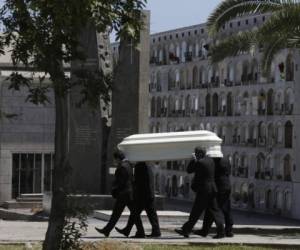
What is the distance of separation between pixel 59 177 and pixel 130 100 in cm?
1356

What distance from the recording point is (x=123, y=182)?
51.1 ft

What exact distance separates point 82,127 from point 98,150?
0.71 meters

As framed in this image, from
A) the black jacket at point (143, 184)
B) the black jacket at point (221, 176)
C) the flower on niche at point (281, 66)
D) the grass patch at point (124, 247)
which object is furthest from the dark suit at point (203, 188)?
the flower on niche at point (281, 66)

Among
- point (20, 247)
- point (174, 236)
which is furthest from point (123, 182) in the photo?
point (20, 247)

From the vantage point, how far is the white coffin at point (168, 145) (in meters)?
16.6

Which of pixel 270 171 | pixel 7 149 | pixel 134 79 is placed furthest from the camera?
pixel 270 171

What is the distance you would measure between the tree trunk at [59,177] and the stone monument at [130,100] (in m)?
13.1

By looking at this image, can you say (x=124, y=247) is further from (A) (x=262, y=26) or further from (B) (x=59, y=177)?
(A) (x=262, y=26)

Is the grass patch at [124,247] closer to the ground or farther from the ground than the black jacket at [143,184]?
closer to the ground

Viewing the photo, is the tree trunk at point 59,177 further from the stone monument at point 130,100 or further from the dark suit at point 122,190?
the stone monument at point 130,100

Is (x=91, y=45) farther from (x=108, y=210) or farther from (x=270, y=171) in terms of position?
(x=270, y=171)

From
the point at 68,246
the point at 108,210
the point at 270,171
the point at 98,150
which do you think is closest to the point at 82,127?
the point at 98,150

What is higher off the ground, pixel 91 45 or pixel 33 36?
pixel 91 45

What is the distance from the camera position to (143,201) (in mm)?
15805
